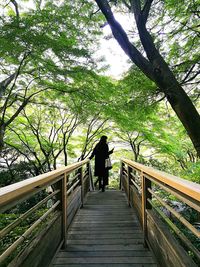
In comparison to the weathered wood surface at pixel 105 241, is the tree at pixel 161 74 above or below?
above

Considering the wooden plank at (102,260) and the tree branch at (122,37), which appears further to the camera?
the tree branch at (122,37)

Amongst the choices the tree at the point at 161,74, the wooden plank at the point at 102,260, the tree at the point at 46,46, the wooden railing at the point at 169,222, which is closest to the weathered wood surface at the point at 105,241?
the wooden plank at the point at 102,260

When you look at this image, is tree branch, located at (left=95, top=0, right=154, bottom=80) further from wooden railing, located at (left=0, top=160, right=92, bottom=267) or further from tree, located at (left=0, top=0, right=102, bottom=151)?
wooden railing, located at (left=0, top=160, right=92, bottom=267)

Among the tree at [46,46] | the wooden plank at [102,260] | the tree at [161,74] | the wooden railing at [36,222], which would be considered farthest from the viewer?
the tree at [46,46]

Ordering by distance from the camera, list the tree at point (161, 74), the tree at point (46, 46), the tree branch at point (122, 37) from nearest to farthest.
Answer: the tree at point (161, 74), the tree branch at point (122, 37), the tree at point (46, 46)

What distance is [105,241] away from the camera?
124 inches

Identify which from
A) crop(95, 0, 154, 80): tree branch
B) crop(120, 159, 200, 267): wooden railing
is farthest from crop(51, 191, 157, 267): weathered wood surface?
crop(95, 0, 154, 80): tree branch

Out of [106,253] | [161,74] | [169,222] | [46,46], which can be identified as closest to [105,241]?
[106,253]

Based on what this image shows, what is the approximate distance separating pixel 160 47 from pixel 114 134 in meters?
7.32

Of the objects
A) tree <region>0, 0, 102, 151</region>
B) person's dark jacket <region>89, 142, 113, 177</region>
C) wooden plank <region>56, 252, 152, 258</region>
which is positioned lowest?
wooden plank <region>56, 252, 152, 258</region>

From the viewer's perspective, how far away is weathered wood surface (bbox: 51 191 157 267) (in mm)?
2584

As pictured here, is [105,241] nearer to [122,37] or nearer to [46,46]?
[122,37]

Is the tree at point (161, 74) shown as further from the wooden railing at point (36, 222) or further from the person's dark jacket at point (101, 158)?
the person's dark jacket at point (101, 158)

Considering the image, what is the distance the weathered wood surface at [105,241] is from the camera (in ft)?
8.48
